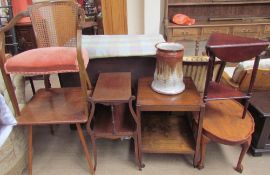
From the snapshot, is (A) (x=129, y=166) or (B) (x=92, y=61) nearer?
(A) (x=129, y=166)

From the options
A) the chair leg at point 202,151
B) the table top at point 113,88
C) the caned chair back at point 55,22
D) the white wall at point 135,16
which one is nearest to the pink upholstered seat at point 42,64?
the table top at point 113,88

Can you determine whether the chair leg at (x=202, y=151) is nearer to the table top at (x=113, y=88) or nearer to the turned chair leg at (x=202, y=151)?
the turned chair leg at (x=202, y=151)

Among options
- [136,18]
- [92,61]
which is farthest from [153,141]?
[136,18]

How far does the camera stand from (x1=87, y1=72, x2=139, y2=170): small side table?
4.82 feet

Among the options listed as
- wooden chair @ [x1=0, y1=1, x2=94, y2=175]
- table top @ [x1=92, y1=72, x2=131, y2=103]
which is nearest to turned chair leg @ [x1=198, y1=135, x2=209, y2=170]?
table top @ [x1=92, y1=72, x2=131, y2=103]

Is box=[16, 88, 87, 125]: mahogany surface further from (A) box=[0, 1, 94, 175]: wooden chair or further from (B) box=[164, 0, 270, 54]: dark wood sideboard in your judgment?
(B) box=[164, 0, 270, 54]: dark wood sideboard

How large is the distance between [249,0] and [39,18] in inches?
133

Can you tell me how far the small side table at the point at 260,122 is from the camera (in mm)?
1723

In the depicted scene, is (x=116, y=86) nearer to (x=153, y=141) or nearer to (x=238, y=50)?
(x=153, y=141)

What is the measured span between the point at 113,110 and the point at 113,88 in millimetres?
167

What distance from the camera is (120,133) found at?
1.62 m

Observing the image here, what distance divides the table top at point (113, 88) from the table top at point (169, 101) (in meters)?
0.11

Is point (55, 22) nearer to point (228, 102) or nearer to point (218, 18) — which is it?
point (228, 102)

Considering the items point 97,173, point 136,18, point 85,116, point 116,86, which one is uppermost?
point 136,18
